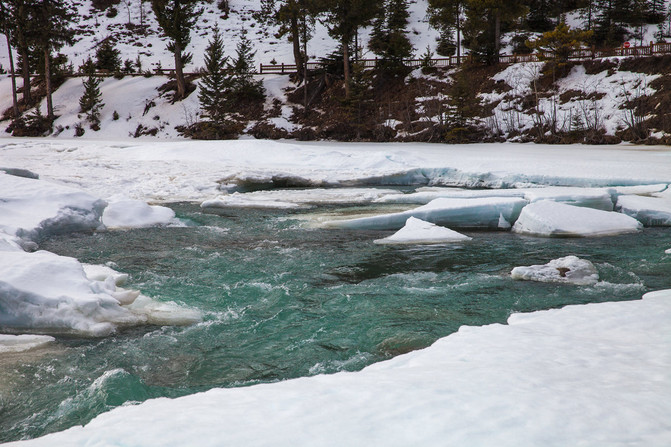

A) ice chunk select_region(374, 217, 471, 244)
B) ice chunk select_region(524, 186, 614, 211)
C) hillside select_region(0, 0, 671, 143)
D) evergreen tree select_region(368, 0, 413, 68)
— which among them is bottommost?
ice chunk select_region(374, 217, 471, 244)

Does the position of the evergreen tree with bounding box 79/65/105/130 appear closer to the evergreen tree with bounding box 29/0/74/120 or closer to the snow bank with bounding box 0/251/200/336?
the evergreen tree with bounding box 29/0/74/120

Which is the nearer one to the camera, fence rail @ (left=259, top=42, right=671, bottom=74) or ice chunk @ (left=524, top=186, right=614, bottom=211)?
ice chunk @ (left=524, top=186, right=614, bottom=211)

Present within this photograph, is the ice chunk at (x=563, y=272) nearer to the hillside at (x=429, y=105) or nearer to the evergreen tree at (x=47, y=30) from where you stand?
the hillside at (x=429, y=105)

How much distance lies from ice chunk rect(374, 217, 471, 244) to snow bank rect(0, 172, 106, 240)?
5.96 metres

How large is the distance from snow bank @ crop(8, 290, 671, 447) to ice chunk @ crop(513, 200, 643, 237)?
6565mm

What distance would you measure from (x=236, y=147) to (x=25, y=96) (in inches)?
1220

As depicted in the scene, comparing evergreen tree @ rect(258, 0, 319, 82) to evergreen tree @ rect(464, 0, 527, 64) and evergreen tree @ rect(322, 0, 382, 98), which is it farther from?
evergreen tree @ rect(464, 0, 527, 64)

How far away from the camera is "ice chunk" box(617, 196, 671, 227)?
11195 mm

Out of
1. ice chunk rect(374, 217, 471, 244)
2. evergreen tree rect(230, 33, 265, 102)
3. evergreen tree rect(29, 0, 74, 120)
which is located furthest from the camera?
evergreen tree rect(230, 33, 265, 102)

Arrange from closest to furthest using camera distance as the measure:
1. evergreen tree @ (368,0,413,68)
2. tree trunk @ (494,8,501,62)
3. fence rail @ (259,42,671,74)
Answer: fence rail @ (259,42,671,74), tree trunk @ (494,8,501,62), evergreen tree @ (368,0,413,68)

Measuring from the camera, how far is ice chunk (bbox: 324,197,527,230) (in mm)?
11438

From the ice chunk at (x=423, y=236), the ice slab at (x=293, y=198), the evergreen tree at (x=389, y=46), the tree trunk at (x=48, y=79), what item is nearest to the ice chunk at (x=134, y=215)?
the ice slab at (x=293, y=198)

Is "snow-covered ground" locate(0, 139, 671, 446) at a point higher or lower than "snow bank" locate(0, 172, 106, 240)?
lower

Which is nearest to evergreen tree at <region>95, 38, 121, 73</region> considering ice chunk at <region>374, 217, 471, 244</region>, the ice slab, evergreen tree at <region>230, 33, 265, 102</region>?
evergreen tree at <region>230, 33, 265, 102</region>
